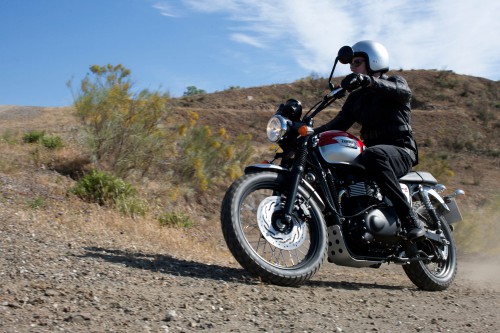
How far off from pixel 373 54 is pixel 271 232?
1996mm

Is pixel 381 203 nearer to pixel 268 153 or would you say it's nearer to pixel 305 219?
pixel 305 219

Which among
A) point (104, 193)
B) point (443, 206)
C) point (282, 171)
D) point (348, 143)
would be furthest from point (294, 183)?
point (104, 193)

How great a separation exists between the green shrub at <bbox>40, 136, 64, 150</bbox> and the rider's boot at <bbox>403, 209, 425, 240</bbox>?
8835 mm

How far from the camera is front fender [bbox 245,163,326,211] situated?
536cm

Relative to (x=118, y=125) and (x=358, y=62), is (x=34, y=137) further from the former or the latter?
(x=358, y=62)

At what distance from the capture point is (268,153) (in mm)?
20719

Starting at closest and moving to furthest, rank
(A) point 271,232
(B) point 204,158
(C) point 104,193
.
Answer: (A) point 271,232, (C) point 104,193, (B) point 204,158

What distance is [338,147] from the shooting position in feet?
18.5

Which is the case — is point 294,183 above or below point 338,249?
above

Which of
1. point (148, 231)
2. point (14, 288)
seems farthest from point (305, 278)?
point (148, 231)

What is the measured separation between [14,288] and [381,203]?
3.38m

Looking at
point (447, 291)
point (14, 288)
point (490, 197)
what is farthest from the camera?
point (490, 197)

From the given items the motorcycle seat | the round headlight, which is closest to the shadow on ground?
the motorcycle seat

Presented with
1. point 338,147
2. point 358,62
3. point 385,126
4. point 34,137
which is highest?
point 358,62
